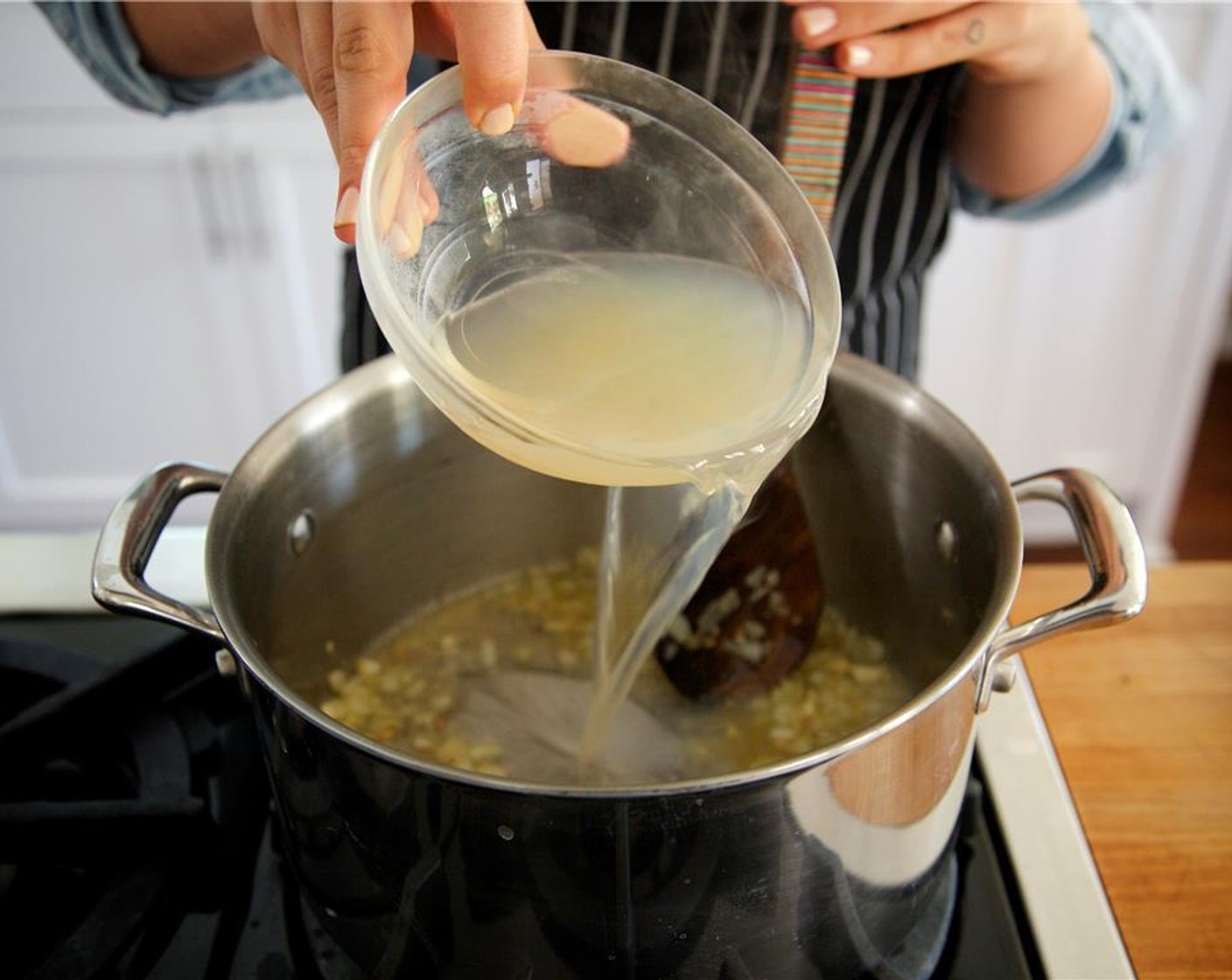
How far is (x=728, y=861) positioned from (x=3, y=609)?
59cm

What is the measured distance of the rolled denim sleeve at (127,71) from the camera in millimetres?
878

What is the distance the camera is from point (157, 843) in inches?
25.4

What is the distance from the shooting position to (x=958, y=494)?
0.73 m

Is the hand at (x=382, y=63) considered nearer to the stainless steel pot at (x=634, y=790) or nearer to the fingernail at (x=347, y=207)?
the fingernail at (x=347, y=207)

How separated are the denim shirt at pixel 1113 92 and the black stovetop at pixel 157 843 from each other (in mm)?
439

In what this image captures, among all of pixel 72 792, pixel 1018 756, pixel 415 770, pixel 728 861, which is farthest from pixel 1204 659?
pixel 72 792

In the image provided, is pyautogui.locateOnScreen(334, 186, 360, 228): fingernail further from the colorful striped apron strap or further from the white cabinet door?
the white cabinet door

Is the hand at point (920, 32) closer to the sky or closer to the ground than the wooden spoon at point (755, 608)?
closer to the sky

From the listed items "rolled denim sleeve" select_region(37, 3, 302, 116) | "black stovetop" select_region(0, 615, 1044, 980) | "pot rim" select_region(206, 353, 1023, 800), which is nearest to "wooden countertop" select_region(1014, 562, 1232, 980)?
"black stovetop" select_region(0, 615, 1044, 980)

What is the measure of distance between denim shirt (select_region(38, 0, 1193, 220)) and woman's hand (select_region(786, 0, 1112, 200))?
23 mm

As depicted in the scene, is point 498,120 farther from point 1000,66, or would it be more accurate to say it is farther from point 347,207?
point 1000,66

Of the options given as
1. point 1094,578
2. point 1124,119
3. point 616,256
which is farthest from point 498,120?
point 1124,119

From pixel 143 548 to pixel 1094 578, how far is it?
495 mm

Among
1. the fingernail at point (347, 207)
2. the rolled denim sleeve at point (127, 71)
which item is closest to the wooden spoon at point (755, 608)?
the fingernail at point (347, 207)
